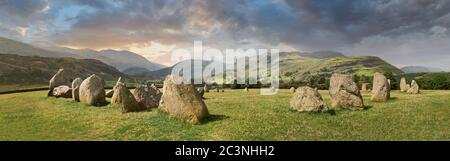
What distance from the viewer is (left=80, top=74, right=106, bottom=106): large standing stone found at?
4078 cm

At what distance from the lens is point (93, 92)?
4091 centimetres

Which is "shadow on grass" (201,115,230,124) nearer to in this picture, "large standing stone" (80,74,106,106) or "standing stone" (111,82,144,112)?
"standing stone" (111,82,144,112)

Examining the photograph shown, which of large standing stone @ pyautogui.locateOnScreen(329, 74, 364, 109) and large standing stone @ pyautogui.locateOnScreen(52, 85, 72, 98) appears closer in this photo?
Answer: large standing stone @ pyautogui.locateOnScreen(329, 74, 364, 109)

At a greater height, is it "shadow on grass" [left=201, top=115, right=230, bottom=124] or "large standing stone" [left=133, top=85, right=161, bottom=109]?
"large standing stone" [left=133, top=85, right=161, bottom=109]

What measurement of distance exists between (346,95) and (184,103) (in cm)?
1480

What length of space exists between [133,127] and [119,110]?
1059 cm

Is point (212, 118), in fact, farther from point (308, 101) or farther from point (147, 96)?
point (147, 96)

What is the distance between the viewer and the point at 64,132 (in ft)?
85.7

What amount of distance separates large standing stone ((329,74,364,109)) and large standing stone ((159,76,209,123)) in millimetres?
12537

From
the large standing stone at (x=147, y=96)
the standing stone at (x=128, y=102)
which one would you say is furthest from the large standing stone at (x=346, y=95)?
the standing stone at (x=128, y=102)

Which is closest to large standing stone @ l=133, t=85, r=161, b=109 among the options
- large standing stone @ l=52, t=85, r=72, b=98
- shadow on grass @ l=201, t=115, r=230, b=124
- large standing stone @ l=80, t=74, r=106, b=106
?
large standing stone @ l=80, t=74, r=106, b=106
